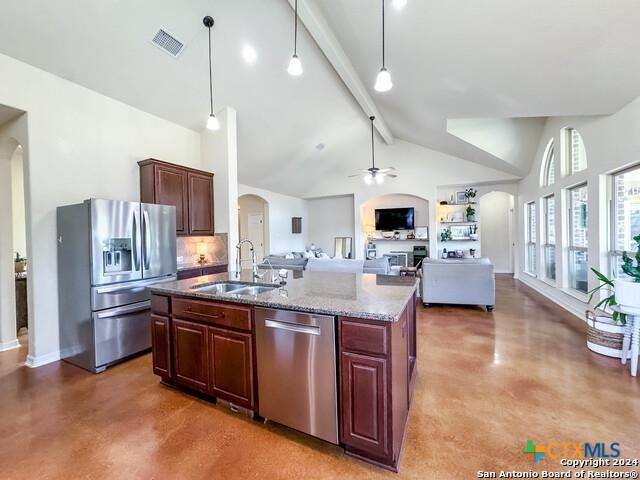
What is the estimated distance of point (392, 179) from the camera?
28.5 ft

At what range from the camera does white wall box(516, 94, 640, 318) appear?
125 inches

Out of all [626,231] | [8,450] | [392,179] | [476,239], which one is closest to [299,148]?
[392,179]

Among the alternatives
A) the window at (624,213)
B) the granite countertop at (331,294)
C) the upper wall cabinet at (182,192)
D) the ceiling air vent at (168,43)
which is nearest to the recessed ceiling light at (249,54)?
the ceiling air vent at (168,43)

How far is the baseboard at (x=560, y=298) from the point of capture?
4302 mm

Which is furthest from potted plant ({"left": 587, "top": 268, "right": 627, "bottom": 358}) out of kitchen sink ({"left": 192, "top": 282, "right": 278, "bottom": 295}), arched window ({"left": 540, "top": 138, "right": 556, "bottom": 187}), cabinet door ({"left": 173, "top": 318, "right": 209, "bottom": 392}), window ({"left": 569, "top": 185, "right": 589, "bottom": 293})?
cabinet door ({"left": 173, "top": 318, "right": 209, "bottom": 392})

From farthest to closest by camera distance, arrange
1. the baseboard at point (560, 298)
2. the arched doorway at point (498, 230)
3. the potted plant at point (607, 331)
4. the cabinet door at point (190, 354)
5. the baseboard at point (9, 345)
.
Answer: the arched doorway at point (498, 230)
the baseboard at point (560, 298)
the baseboard at point (9, 345)
the potted plant at point (607, 331)
the cabinet door at point (190, 354)

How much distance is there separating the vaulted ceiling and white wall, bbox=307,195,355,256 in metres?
4.76

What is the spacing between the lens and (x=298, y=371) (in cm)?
179

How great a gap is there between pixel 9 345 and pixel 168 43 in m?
4.15

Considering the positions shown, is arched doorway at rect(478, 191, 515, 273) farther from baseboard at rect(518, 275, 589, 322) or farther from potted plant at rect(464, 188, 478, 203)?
baseboard at rect(518, 275, 589, 322)

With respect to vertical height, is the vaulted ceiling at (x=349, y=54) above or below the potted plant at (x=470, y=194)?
above

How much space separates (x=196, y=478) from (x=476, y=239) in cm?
835

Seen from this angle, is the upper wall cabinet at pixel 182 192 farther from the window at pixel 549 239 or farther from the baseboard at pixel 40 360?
the window at pixel 549 239

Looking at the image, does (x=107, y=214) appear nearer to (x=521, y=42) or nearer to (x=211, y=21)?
(x=211, y=21)
